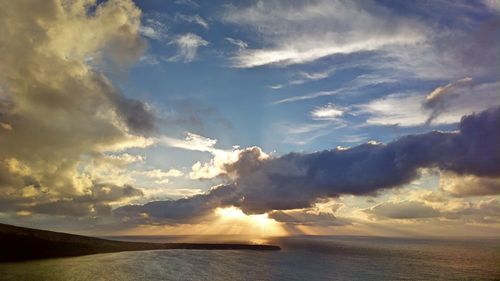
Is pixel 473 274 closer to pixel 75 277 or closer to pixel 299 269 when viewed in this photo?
pixel 299 269

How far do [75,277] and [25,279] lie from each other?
16.2 meters

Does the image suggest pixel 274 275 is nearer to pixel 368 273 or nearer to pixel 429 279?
pixel 368 273

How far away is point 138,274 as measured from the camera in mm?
144500

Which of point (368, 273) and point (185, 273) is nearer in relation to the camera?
point (185, 273)

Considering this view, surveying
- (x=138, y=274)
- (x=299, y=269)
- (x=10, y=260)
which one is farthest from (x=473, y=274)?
(x=10, y=260)

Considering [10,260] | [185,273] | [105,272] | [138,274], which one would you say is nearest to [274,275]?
[185,273]

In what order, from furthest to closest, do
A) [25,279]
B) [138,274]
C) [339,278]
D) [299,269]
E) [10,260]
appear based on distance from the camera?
1. [299,269]
2. [10,260]
3. [339,278]
4. [138,274]
5. [25,279]

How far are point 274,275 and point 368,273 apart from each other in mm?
46098

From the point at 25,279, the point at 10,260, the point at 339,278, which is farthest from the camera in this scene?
the point at 10,260

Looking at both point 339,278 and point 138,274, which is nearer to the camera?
point 138,274

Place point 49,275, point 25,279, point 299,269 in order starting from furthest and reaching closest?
point 299,269 < point 49,275 < point 25,279

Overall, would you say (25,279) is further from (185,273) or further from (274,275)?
(274,275)

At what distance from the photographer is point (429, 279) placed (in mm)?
157125

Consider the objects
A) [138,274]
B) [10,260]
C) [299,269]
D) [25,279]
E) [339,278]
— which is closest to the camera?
[25,279]
